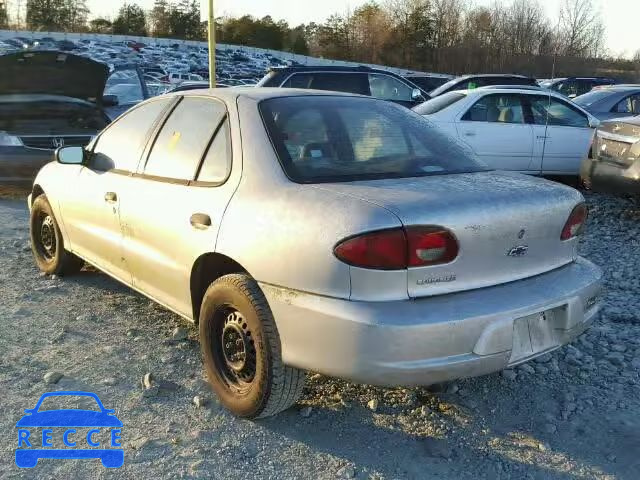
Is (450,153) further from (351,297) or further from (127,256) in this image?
(127,256)

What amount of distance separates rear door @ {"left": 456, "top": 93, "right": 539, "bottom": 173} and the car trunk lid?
572 cm

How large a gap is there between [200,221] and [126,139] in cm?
134

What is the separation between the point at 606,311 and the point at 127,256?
125 inches

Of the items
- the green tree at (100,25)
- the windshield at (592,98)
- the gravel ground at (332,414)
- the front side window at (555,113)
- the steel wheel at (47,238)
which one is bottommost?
the gravel ground at (332,414)

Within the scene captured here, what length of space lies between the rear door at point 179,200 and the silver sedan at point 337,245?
1 cm

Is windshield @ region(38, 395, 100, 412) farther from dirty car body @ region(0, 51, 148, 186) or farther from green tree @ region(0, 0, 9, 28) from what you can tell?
green tree @ region(0, 0, 9, 28)

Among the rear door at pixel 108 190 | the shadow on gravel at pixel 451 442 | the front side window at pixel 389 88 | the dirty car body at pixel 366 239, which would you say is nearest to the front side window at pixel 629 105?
the front side window at pixel 389 88

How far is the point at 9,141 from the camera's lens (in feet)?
25.2

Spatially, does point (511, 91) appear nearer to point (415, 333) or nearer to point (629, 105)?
point (629, 105)

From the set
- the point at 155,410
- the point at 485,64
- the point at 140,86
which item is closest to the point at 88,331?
the point at 155,410

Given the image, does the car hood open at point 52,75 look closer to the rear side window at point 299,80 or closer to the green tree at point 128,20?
the rear side window at point 299,80

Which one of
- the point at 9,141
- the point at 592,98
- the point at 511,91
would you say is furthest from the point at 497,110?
the point at 9,141

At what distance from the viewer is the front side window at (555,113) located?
28.6 ft

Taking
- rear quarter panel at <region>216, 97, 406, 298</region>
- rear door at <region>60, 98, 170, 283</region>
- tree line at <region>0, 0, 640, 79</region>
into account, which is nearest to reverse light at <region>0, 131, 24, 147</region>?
rear door at <region>60, 98, 170, 283</region>
